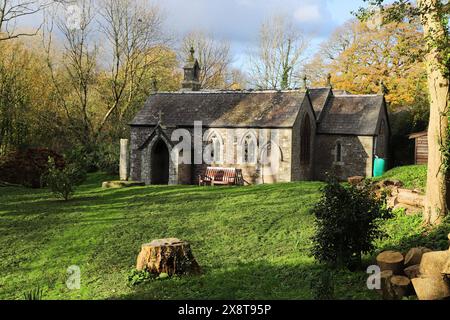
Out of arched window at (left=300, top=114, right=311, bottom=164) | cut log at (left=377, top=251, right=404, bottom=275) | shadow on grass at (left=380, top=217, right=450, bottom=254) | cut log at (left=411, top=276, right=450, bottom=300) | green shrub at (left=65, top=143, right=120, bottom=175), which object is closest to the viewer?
cut log at (left=411, top=276, right=450, bottom=300)

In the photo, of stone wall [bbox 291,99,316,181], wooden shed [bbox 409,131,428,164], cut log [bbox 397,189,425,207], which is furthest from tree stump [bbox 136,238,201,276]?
wooden shed [bbox 409,131,428,164]

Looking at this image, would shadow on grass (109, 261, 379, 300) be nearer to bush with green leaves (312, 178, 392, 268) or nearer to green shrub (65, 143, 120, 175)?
bush with green leaves (312, 178, 392, 268)

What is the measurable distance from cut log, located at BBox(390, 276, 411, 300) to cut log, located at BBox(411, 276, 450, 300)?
0.84ft

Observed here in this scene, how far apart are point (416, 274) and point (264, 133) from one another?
19540 millimetres

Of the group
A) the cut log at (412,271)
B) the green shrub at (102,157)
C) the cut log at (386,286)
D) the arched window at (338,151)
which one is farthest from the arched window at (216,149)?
the cut log at (412,271)

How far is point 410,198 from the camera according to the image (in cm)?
1273

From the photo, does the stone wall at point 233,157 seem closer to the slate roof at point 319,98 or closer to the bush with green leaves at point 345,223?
the slate roof at point 319,98

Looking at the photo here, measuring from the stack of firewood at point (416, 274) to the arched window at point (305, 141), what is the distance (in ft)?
67.1

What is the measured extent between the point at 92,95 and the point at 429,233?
1373 inches

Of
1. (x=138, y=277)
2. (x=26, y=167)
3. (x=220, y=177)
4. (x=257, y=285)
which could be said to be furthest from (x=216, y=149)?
(x=257, y=285)

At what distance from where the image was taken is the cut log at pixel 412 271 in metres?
7.39

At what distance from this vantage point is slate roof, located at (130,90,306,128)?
88.5ft

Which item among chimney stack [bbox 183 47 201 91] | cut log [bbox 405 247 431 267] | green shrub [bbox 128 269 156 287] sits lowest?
green shrub [bbox 128 269 156 287]

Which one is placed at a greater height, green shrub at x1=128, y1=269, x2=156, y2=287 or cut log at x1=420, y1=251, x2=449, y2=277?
cut log at x1=420, y1=251, x2=449, y2=277
